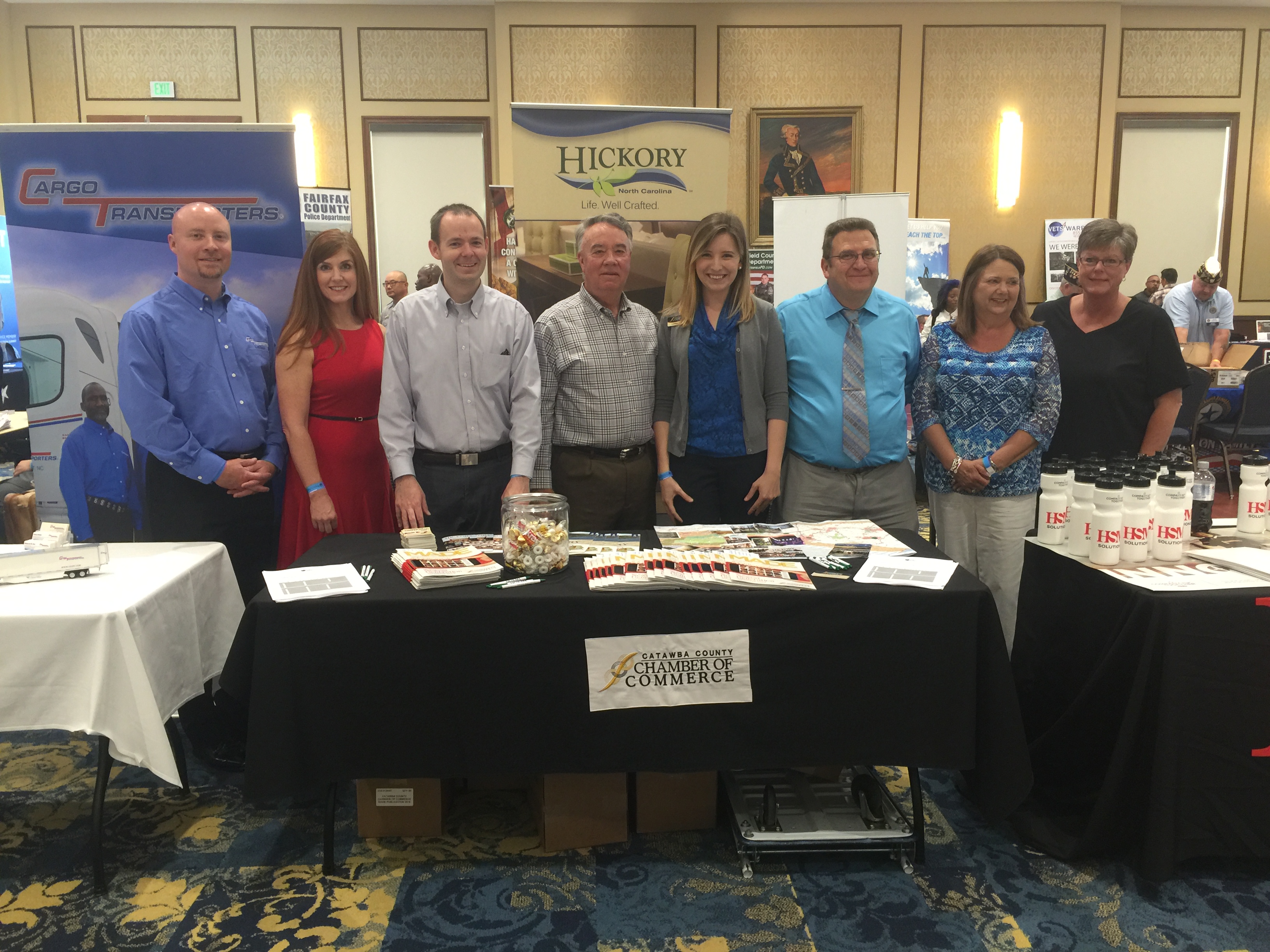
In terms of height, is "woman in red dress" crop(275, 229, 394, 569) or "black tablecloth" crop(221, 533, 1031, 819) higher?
"woman in red dress" crop(275, 229, 394, 569)

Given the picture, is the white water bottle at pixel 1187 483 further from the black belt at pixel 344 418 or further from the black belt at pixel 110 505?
the black belt at pixel 110 505

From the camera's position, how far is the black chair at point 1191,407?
5.61 m

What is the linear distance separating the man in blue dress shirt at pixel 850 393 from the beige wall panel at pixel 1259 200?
276 inches

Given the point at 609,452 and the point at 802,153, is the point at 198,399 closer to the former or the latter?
the point at 609,452

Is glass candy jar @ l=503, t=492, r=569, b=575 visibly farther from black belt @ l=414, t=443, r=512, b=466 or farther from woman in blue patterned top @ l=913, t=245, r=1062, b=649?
woman in blue patterned top @ l=913, t=245, r=1062, b=649

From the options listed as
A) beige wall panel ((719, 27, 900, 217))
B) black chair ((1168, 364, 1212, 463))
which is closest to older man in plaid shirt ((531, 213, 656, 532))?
black chair ((1168, 364, 1212, 463))

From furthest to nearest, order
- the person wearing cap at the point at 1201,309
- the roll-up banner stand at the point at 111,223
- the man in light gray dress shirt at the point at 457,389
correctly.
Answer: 1. the person wearing cap at the point at 1201,309
2. the roll-up banner stand at the point at 111,223
3. the man in light gray dress shirt at the point at 457,389

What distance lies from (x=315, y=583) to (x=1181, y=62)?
860 centimetres

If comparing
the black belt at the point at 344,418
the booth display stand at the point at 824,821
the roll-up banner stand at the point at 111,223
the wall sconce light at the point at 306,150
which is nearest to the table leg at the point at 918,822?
the booth display stand at the point at 824,821

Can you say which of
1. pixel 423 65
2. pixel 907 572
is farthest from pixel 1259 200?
pixel 907 572

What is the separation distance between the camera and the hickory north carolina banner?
376cm

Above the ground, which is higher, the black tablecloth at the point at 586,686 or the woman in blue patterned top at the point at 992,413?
the woman in blue patterned top at the point at 992,413

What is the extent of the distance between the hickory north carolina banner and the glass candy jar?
1940 mm

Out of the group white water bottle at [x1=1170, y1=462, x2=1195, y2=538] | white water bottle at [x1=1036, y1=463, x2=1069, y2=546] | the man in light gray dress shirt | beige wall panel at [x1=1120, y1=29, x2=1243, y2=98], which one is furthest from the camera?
beige wall panel at [x1=1120, y1=29, x2=1243, y2=98]
